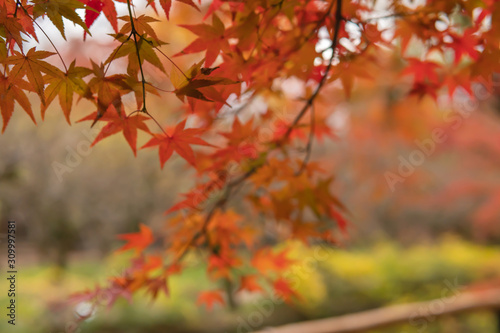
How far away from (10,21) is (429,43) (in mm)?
804

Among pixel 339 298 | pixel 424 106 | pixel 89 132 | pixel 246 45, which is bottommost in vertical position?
pixel 246 45

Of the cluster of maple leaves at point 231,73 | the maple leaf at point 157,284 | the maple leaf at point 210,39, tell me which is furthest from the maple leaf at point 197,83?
the maple leaf at point 157,284

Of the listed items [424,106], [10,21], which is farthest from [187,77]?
[424,106]

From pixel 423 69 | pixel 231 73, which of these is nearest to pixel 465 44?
pixel 423 69

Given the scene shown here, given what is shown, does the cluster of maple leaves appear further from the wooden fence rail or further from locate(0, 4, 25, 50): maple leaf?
the wooden fence rail

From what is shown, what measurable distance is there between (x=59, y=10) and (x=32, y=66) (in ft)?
0.29

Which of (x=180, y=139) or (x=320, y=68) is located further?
(x=320, y=68)

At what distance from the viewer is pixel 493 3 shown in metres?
0.78

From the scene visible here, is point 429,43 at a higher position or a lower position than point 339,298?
lower

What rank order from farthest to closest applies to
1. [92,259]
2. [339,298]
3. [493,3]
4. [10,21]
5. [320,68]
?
[92,259] → [339,298] → [320,68] → [493,3] → [10,21]

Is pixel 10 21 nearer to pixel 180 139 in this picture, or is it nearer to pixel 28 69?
pixel 28 69

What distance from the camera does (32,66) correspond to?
1.82 feet

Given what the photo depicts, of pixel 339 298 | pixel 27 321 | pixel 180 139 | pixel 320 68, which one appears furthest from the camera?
pixel 339 298

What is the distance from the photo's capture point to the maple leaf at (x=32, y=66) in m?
0.55
